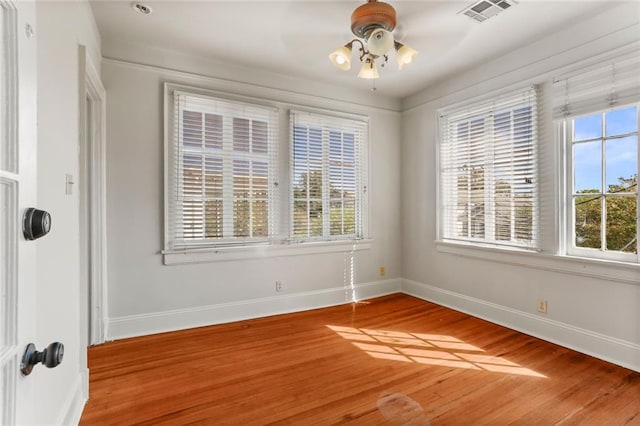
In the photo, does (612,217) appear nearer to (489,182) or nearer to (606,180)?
(606,180)

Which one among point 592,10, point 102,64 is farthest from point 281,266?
point 592,10

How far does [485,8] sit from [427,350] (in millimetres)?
2724

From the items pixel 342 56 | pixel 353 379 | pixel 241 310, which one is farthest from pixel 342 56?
pixel 241 310

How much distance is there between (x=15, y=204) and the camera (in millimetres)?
639

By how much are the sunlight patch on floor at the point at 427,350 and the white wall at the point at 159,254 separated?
2.95 ft

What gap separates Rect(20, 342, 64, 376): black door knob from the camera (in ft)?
2.16

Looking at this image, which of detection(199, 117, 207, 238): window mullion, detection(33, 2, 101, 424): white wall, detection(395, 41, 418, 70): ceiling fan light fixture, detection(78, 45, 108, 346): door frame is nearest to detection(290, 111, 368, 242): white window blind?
detection(199, 117, 207, 238): window mullion

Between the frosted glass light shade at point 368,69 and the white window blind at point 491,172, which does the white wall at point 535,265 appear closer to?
the white window blind at point 491,172

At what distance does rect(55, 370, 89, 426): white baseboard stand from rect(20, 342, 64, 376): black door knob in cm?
133

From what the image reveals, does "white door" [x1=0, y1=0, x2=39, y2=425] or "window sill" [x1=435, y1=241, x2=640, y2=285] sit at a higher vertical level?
"white door" [x1=0, y1=0, x2=39, y2=425]

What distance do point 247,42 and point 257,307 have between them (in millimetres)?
2653

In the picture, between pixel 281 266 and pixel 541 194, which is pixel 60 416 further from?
pixel 541 194

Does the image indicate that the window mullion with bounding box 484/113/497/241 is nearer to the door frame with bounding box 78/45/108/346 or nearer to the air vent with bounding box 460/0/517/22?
the air vent with bounding box 460/0/517/22

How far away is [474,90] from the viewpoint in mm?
3570
